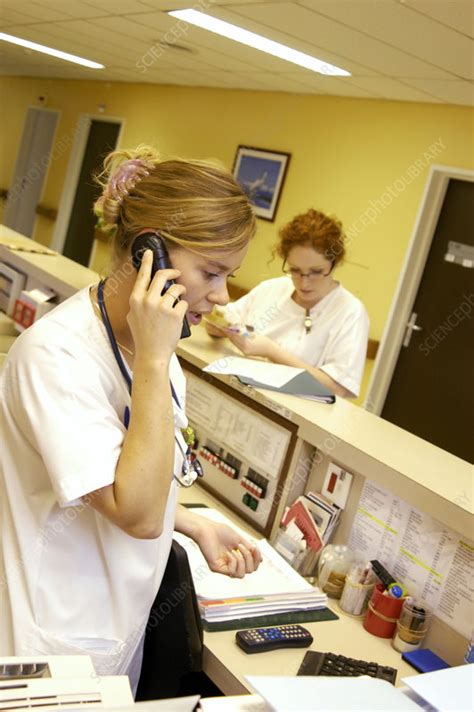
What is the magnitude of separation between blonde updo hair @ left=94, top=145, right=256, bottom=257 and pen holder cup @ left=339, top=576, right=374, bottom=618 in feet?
2.94

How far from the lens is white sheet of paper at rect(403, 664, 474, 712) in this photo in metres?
0.75

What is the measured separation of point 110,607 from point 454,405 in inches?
172

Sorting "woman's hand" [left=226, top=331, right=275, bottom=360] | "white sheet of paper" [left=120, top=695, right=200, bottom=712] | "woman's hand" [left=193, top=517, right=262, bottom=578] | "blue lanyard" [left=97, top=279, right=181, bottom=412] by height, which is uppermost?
"blue lanyard" [left=97, top=279, right=181, bottom=412]

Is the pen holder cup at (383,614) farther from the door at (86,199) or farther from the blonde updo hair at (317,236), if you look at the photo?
the door at (86,199)

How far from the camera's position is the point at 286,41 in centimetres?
464

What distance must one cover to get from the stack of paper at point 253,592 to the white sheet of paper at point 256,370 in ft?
1.75

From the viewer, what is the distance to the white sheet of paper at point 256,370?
2166 mm

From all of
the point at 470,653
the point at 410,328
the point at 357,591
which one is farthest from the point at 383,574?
the point at 410,328

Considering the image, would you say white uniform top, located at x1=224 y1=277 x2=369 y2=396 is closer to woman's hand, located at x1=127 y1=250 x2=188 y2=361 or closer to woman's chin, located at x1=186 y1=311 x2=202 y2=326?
woman's chin, located at x1=186 y1=311 x2=202 y2=326

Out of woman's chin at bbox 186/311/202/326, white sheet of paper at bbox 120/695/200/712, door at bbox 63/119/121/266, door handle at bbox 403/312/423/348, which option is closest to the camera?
white sheet of paper at bbox 120/695/200/712

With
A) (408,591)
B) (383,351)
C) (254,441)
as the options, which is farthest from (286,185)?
(408,591)

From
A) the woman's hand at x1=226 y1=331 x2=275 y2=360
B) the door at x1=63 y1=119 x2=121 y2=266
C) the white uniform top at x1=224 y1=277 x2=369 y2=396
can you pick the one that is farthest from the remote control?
the door at x1=63 y1=119 x2=121 y2=266

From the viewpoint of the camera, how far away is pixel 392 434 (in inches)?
78.0

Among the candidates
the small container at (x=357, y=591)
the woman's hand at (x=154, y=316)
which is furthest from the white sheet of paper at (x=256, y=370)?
Result: the woman's hand at (x=154, y=316)
